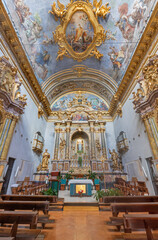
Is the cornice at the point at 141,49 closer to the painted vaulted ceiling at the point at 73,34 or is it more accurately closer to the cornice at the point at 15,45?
the painted vaulted ceiling at the point at 73,34

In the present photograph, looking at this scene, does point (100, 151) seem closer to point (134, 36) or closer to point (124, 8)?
point (134, 36)

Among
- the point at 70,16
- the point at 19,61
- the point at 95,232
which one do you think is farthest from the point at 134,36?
the point at 95,232

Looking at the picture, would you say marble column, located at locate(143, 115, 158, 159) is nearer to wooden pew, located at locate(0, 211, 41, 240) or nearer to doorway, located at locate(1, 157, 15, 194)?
wooden pew, located at locate(0, 211, 41, 240)

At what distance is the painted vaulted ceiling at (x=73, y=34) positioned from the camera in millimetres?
7467

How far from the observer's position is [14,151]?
690cm

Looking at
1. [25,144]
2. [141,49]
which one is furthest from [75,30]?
[25,144]

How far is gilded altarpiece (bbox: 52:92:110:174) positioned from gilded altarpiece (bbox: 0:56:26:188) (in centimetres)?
630

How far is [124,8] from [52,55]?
6.53m

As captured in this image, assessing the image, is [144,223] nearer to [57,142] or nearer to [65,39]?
[57,142]

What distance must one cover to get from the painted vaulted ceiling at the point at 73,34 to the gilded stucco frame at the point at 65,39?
311 mm

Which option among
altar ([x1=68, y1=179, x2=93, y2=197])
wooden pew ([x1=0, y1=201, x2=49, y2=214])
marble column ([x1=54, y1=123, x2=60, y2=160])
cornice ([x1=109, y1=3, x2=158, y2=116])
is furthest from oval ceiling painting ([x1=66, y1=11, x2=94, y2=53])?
wooden pew ([x1=0, y1=201, x2=49, y2=214])

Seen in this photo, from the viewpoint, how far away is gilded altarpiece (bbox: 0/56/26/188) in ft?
18.5

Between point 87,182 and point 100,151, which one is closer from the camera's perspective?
point 87,182

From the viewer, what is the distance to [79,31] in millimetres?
10078
